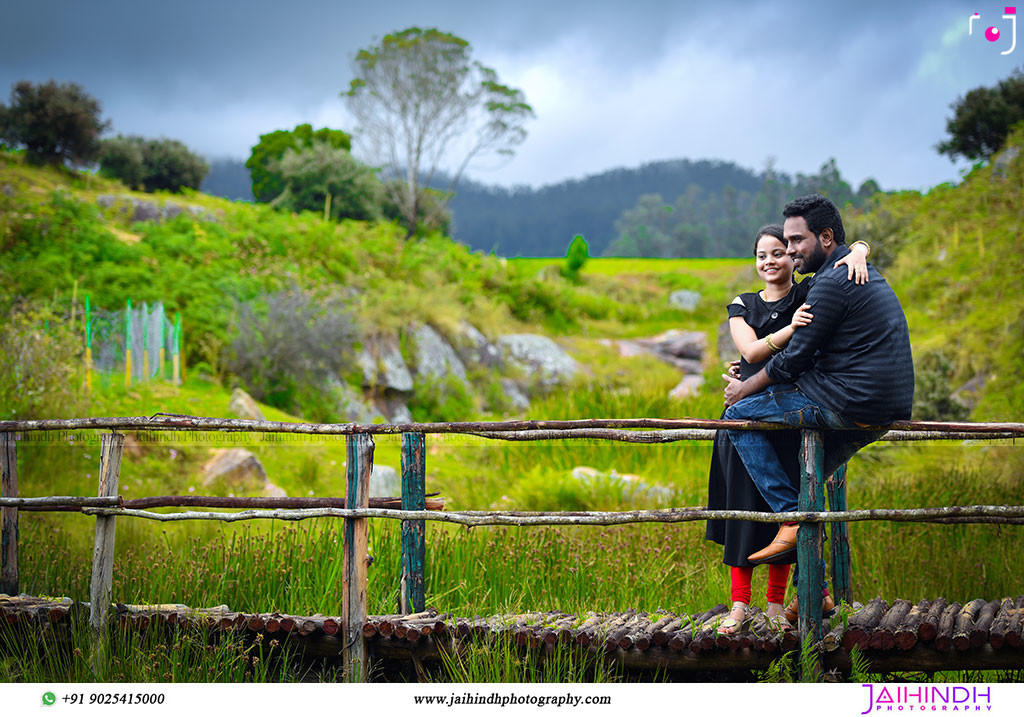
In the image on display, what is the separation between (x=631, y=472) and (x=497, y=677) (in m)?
4.02

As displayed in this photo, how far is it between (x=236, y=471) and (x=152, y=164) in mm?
12905

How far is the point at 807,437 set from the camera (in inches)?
121

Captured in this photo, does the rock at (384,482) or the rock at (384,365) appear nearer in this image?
the rock at (384,482)

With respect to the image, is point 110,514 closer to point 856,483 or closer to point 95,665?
point 95,665

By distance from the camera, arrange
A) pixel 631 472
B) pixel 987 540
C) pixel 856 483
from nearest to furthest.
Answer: pixel 987 540
pixel 856 483
pixel 631 472

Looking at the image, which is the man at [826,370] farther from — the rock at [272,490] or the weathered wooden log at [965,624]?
the rock at [272,490]

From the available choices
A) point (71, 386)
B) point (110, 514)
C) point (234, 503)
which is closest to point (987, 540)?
point (234, 503)

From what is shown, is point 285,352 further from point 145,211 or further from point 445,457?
point 145,211

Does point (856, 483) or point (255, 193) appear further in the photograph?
point (255, 193)

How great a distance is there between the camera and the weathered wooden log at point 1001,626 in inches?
120

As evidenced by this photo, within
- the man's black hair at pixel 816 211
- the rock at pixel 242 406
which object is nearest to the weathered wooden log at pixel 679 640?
the man's black hair at pixel 816 211

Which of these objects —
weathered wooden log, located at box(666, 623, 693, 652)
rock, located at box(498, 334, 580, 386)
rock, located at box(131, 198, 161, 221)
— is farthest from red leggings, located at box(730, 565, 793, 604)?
rock, located at box(131, 198, 161, 221)

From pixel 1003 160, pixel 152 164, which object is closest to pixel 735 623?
pixel 1003 160

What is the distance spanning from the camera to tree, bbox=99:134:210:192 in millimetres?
16344
